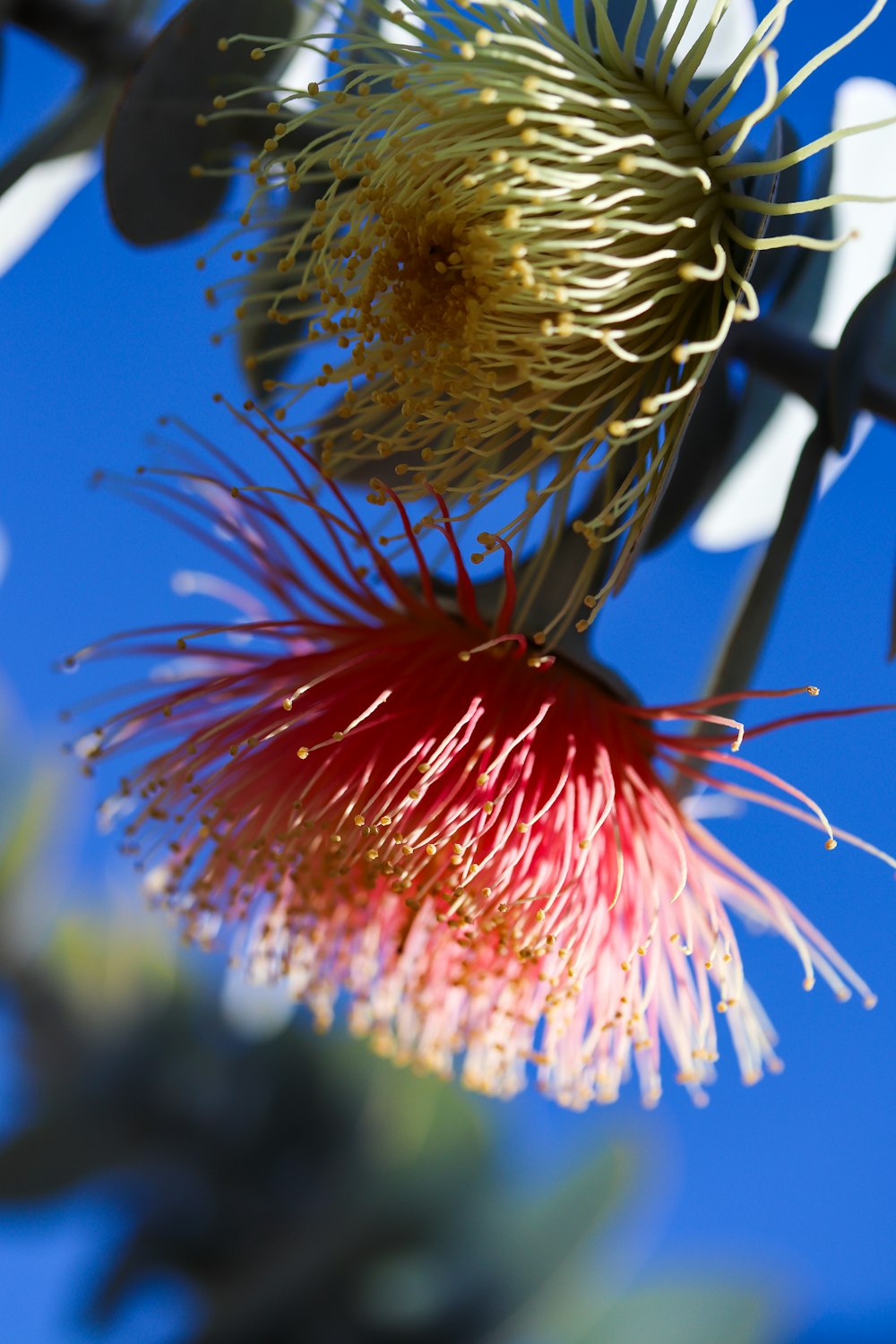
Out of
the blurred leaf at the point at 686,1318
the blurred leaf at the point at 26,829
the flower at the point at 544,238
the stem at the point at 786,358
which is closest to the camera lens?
the flower at the point at 544,238

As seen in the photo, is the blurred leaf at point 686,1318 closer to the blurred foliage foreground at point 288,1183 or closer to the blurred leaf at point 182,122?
the blurred foliage foreground at point 288,1183

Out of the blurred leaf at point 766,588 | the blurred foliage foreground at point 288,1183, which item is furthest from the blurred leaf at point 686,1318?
the blurred leaf at point 766,588

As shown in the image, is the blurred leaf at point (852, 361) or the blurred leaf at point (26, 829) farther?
the blurred leaf at point (26, 829)

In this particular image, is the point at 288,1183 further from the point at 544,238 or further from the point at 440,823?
the point at 544,238

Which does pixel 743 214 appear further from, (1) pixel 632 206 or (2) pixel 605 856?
(2) pixel 605 856

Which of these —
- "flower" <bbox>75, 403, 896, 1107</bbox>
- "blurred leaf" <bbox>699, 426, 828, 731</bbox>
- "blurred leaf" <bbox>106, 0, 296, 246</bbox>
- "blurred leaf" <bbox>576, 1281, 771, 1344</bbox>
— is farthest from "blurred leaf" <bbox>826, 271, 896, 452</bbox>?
"blurred leaf" <bbox>576, 1281, 771, 1344</bbox>

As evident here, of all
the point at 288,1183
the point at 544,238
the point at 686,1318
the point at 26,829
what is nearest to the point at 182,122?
the point at 544,238

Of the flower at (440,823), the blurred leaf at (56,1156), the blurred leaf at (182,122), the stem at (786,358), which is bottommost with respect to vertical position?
the blurred leaf at (56,1156)
